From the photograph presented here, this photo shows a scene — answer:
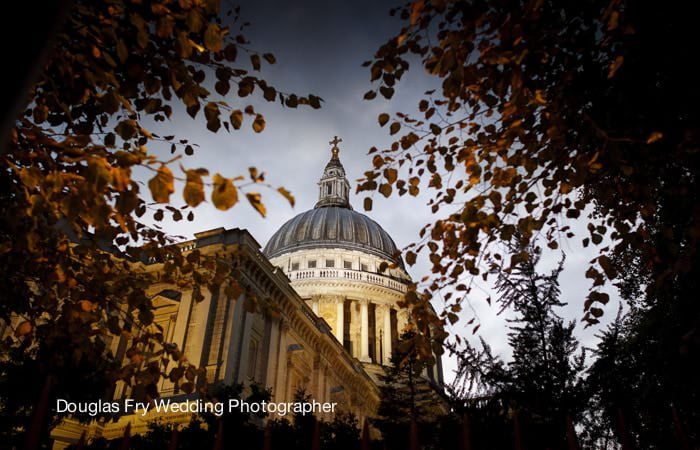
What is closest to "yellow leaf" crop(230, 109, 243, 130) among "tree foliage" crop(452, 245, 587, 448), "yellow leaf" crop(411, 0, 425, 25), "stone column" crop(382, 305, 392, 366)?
"yellow leaf" crop(411, 0, 425, 25)

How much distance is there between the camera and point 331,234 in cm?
6041

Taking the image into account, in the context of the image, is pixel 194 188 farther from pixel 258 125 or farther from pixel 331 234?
pixel 331 234

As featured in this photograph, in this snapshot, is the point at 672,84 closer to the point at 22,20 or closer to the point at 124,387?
the point at 22,20

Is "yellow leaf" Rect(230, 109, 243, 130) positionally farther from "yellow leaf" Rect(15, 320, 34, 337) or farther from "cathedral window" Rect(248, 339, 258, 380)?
"cathedral window" Rect(248, 339, 258, 380)

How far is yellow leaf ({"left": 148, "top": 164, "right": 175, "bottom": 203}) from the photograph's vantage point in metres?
2.85

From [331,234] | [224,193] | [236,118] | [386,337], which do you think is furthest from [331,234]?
[224,193]

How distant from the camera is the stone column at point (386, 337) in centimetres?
5094

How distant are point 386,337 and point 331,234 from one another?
47.9 feet

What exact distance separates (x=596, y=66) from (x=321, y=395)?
2663cm

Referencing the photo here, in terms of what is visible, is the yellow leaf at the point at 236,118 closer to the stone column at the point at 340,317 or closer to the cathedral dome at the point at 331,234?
the stone column at the point at 340,317

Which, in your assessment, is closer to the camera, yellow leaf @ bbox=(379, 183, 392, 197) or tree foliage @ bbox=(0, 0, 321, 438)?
tree foliage @ bbox=(0, 0, 321, 438)

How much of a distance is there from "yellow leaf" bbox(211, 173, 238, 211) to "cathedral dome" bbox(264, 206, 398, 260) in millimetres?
55137

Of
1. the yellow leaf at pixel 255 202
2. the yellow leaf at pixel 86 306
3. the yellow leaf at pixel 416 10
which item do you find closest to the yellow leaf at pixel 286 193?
the yellow leaf at pixel 255 202

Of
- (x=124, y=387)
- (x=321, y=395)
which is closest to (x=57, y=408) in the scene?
(x=124, y=387)
